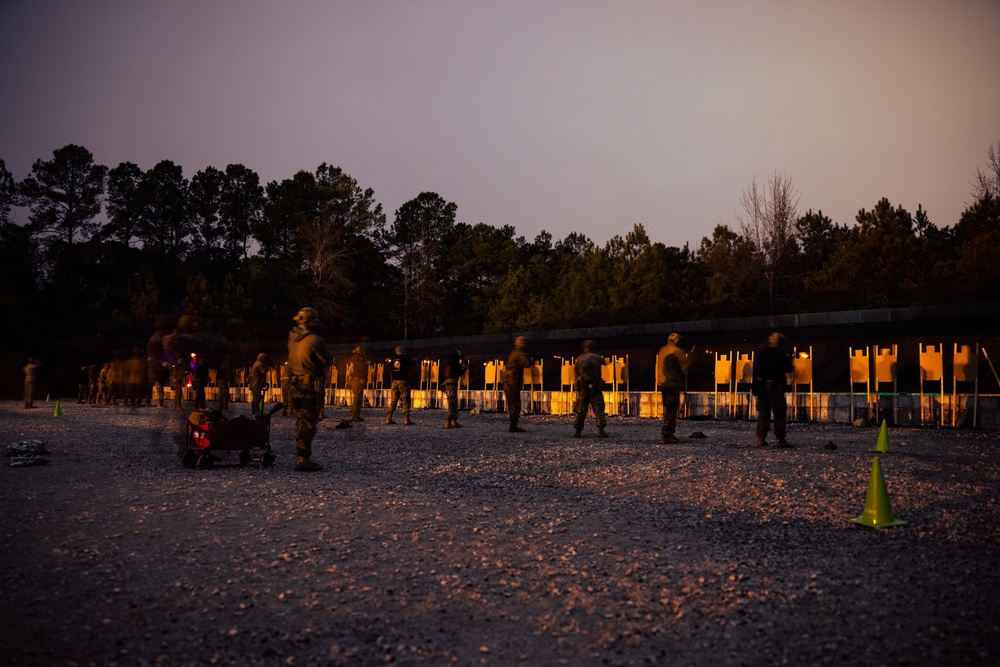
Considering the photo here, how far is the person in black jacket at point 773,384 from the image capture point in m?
13.9

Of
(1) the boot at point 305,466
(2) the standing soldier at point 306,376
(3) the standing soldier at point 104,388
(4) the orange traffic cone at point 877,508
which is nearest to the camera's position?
(4) the orange traffic cone at point 877,508

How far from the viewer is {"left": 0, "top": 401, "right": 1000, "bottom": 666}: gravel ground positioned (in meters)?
4.48

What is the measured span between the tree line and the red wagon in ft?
95.4

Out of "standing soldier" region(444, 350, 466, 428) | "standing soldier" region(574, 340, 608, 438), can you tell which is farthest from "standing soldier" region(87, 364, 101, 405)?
"standing soldier" region(574, 340, 608, 438)

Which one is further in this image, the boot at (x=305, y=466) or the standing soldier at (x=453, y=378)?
the standing soldier at (x=453, y=378)

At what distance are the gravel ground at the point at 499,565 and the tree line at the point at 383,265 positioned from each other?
29.0 meters

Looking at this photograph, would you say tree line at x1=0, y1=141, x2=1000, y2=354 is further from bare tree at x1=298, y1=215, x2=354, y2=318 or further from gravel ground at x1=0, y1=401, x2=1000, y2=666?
gravel ground at x1=0, y1=401, x2=1000, y2=666

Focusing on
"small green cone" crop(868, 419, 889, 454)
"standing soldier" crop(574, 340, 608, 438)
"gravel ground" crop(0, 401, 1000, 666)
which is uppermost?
"standing soldier" crop(574, 340, 608, 438)

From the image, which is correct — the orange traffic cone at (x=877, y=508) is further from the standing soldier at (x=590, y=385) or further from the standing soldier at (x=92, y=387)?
the standing soldier at (x=92, y=387)

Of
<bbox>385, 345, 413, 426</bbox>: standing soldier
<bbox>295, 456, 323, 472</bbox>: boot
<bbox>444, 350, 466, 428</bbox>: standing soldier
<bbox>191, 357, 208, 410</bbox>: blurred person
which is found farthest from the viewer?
<bbox>385, 345, 413, 426</bbox>: standing soldier

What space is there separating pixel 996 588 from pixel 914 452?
27.9 feet

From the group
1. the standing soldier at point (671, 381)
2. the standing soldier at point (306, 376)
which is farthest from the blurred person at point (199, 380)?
the standing soldier at point (671, 381)

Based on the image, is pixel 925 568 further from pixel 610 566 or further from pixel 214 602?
pixel 214 602

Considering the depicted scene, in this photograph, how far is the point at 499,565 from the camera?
6.11m
